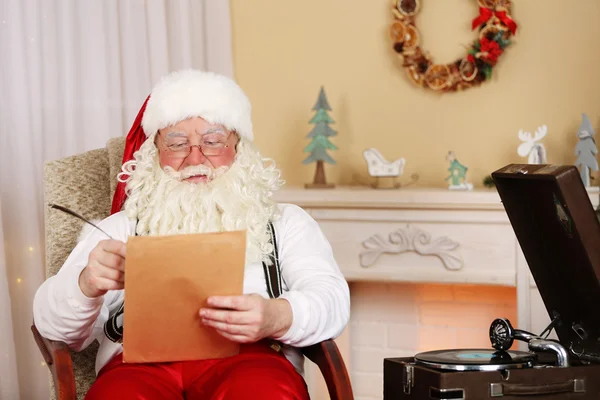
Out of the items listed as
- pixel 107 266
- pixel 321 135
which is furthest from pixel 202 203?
pixel 321 135

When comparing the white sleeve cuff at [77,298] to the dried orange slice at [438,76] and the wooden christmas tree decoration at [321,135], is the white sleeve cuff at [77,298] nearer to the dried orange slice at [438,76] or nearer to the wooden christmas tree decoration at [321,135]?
the wooden christmas tree decoration at [321,135]

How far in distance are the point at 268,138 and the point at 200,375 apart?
6.25 ft

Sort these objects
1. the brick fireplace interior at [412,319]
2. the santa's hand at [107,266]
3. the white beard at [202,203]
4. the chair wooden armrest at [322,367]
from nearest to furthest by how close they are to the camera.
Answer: the santa's hand at [107,266]
the chair wooden armrest at [322,367]
the white beard at [202,203]
the brick fireplace interior at [412,319]

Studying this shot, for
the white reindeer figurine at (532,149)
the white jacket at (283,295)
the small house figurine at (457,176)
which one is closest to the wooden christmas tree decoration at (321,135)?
the small house figurine at (457,176)

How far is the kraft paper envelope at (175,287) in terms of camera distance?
161 centimetres

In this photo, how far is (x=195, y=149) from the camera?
6.92 feet

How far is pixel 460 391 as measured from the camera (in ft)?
5.30

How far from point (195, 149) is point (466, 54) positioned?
160 cm

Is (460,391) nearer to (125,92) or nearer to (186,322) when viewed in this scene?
(186,322)

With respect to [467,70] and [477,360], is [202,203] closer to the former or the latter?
[477,360]

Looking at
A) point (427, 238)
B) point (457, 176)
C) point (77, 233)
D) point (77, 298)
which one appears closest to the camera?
point (77, 298)

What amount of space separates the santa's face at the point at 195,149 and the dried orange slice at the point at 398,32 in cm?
142

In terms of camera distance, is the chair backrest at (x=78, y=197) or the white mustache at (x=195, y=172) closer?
the white mustache at (x=195, y=172)

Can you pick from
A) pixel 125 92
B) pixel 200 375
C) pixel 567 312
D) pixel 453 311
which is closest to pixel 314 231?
pixel 200 375
